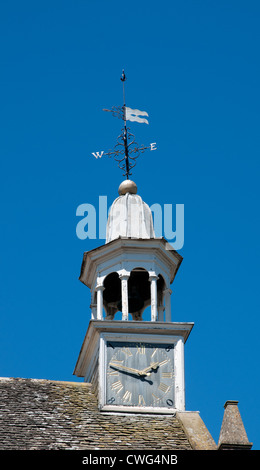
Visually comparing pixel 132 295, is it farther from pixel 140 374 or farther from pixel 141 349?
pixel 140 374

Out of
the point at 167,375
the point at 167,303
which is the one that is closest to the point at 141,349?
the point at 167,375

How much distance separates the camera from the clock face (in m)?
42.9

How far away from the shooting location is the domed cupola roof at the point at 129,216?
153ft

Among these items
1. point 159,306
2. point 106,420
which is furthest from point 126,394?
point 159,306

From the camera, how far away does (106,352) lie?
4375cm

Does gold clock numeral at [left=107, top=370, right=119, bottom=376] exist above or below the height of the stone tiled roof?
above

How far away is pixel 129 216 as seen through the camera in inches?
1859

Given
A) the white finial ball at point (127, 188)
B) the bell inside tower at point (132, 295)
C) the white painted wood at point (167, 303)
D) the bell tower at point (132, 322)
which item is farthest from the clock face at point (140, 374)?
the white finial ball at point (127, 188)

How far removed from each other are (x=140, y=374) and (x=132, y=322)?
5.33ft

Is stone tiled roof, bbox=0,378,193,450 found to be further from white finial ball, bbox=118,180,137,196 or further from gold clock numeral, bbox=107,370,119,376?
white finial ball, bbox=118,180,137,196

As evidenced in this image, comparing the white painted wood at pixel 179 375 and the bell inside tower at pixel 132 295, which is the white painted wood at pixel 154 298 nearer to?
the white painted wood at pixel 179 375

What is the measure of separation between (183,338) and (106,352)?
96.0 inches

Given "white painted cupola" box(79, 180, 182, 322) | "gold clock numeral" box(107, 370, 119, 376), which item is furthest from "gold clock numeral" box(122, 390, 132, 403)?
"white painted cupola" box(79, 180, 182, 322)
